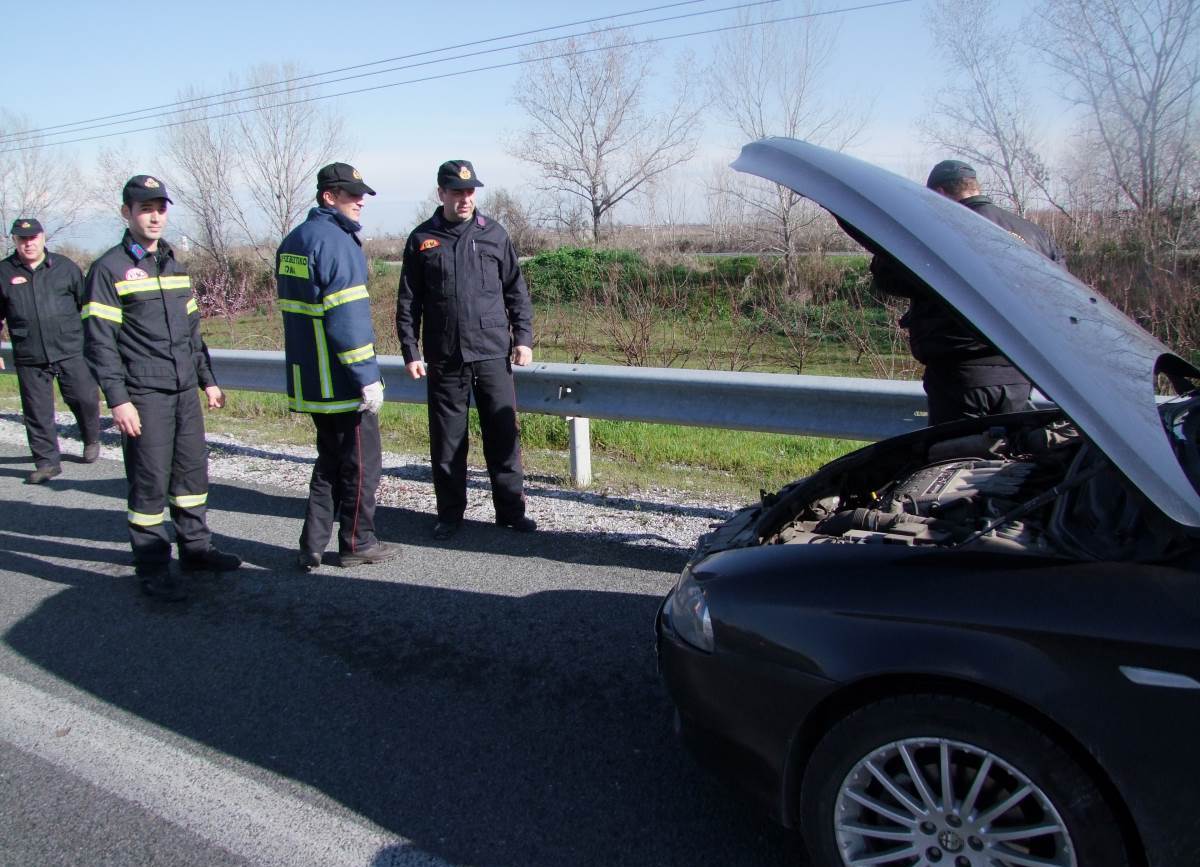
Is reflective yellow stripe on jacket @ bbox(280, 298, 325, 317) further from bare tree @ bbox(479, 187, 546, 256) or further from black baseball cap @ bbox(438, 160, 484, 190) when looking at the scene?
bare tree @ bbox(479, 187, 546, 256)

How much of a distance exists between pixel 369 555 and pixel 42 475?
3598 millimetres

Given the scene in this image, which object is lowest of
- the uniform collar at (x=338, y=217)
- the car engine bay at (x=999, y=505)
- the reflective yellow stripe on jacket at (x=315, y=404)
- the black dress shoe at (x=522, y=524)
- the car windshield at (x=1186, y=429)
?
the black dress shoe at (x=522, y=524)

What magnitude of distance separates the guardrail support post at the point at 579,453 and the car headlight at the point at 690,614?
3.49 m

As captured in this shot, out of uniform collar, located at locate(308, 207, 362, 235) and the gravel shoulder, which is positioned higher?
uniform collar, located at locate(308, 207, 362, 235)

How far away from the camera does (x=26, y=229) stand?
6.97 metres

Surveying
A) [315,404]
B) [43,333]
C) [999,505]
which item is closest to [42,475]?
[43,333]

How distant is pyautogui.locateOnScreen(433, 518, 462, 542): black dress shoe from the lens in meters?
5.19

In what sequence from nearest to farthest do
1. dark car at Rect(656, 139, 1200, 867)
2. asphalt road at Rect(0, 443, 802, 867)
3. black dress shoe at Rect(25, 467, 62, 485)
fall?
1. dark car at Rect(656, 139, 1200, 867)
2. asphalt road at Rect(0, 443, 802, 867)
3. black dress shoe at Rect(25, 467, 62, 485)

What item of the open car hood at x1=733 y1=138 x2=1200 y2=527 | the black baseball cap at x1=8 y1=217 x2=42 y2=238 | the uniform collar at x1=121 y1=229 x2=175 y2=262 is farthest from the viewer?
the black baseball cap at x1=8 y1=217 x2=42 y2=238

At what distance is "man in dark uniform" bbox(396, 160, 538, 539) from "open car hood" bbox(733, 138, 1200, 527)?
281 cm

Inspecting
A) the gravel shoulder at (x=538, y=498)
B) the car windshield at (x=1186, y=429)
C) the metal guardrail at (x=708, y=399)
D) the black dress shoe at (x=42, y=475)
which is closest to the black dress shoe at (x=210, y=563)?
the gravel shoulder at (x=538, y=498)

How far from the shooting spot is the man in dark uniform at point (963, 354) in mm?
3990

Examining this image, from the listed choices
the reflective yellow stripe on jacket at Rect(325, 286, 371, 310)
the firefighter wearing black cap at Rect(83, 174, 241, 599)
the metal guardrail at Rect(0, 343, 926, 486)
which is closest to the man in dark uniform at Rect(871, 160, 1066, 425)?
the metal guardrail at Rect(0, 343, 926, 486)

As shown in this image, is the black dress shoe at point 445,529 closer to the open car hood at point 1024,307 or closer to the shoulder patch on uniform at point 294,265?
the shoulder patch on uniform at point 294,265
